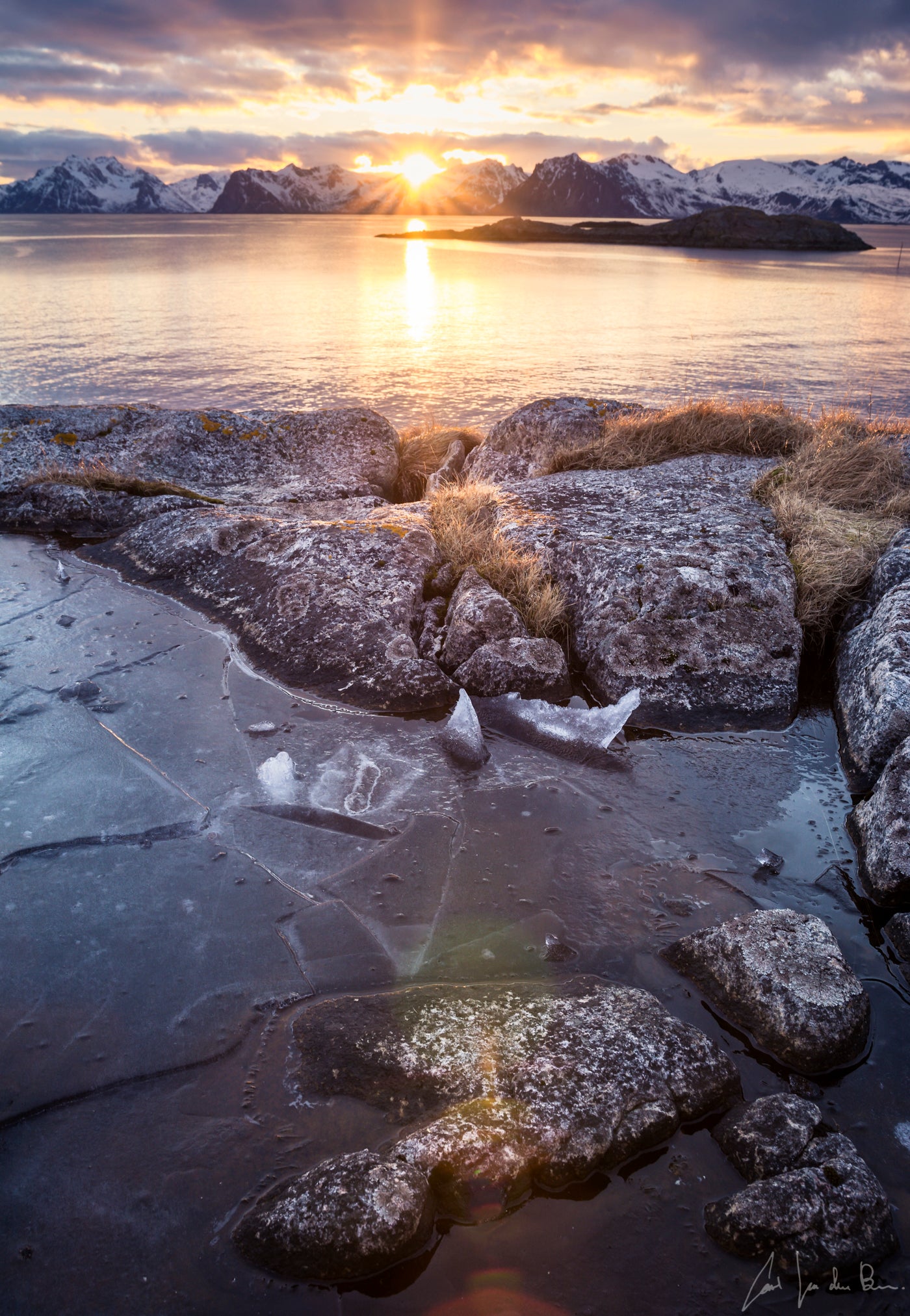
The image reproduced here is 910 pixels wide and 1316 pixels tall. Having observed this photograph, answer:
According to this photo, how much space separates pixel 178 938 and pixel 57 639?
3757 millimetres

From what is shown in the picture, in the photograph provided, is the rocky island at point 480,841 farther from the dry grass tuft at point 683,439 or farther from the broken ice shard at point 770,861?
the dry grass tuft at point 683,439

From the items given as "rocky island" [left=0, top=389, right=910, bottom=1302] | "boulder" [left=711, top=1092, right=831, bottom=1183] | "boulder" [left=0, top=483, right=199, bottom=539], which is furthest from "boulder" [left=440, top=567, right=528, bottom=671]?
"boulder" [left=0, top=483, right=199, bottom=539]

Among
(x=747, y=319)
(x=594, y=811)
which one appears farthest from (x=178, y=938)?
(x=747, y=319)

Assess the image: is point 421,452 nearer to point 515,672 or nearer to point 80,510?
point 80,510

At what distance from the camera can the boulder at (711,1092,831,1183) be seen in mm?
2615

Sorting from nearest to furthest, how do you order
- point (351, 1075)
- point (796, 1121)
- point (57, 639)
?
1. point (796, 1121)
2. point (351, 1075)
3. point (57, 639)

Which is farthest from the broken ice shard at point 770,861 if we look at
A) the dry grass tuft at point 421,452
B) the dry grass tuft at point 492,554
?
the dry grass tuft at point 421,452

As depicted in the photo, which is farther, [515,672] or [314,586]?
[314,586]

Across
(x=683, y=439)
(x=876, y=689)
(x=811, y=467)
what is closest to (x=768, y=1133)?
(x=876, y=689)

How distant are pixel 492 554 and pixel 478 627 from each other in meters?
1.30

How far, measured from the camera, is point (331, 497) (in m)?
10.0

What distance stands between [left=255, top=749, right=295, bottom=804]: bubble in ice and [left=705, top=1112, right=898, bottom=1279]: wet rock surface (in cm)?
313

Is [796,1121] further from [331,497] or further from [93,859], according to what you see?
[331,497]
